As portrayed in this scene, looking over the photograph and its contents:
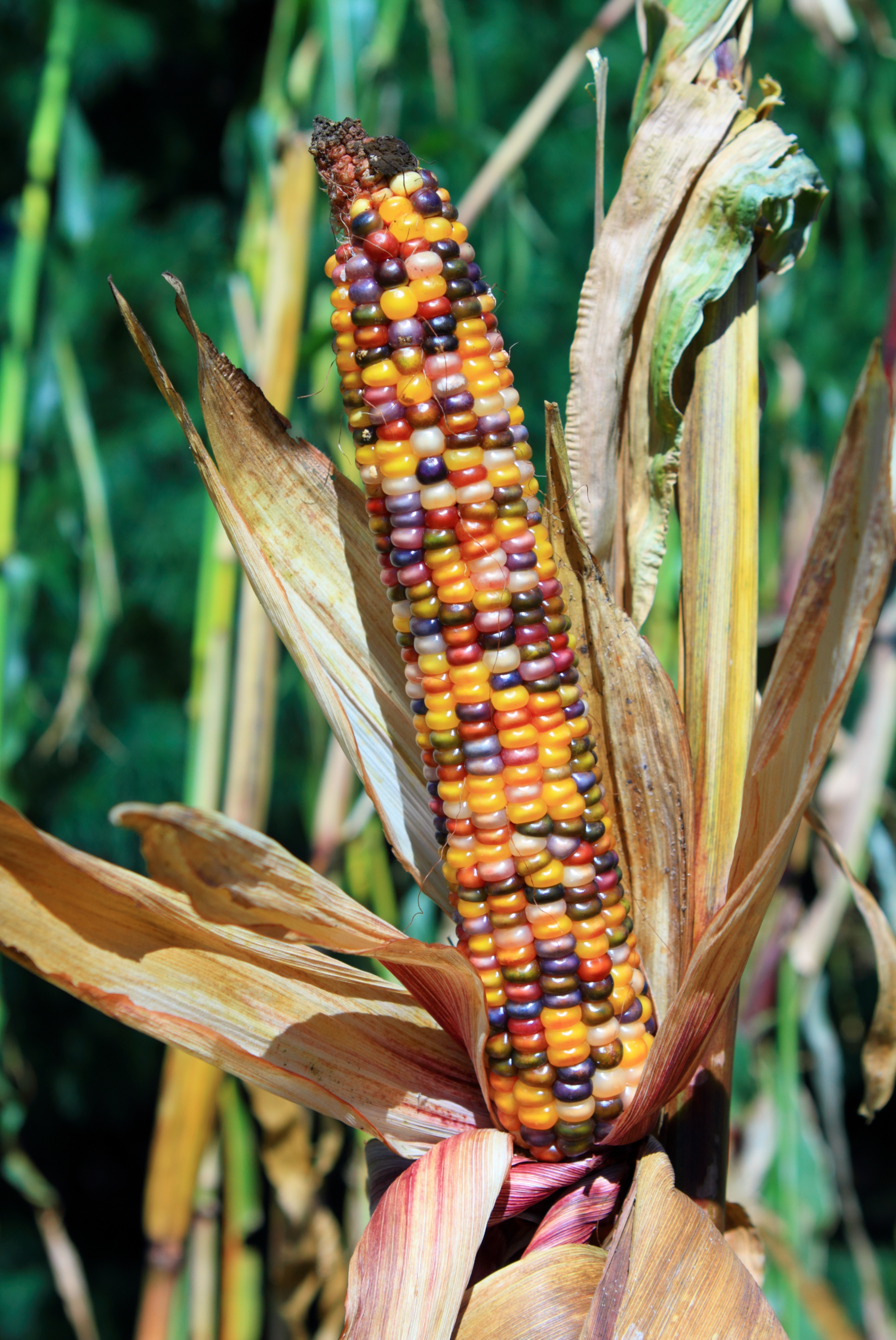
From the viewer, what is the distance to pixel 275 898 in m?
0.30

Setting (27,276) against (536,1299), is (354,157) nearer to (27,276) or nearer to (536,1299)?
(536,1299)

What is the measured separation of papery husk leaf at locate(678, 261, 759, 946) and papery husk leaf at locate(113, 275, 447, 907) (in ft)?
0.38

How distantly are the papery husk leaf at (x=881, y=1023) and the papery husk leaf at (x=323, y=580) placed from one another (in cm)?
17

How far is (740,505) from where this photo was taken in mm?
378

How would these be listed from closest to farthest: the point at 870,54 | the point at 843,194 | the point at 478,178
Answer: the point at 478,178 → the point at 870,54 → the point at 843,194

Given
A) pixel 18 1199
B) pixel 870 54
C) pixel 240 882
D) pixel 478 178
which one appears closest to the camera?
pixel 240 882

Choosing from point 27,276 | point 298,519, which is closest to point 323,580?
point 298,519

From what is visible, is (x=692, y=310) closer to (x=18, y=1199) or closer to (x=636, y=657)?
(x=636, y=657)

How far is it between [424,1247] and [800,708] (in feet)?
0.70

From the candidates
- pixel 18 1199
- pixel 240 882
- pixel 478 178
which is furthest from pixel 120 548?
pixel 240 882

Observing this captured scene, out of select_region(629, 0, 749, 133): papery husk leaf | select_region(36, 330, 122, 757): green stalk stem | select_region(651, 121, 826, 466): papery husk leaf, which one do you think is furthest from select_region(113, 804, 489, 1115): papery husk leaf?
select_region(36, 330, 122, 757): green stalk stem

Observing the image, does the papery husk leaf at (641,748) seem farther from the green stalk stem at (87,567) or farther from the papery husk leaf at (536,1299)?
the green stalk stem at (87,567)

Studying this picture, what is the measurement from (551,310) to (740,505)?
104 cm

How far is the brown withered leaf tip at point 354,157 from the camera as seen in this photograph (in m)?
0.32
